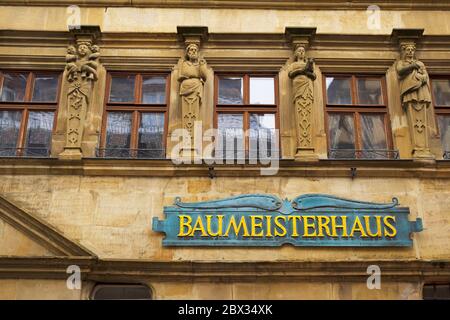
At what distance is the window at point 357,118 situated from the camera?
10086mm

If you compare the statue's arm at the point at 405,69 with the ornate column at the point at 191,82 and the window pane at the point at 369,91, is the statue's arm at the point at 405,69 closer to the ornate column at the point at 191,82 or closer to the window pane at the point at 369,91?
the window pane at the point at 369,91

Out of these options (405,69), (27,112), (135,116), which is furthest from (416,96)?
(27,112)

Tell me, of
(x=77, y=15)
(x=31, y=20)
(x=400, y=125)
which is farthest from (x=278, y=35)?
(x=31, y=20)

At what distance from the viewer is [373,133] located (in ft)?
33.7

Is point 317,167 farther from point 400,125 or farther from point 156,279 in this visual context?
point 156,279

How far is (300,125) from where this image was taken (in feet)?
32.7

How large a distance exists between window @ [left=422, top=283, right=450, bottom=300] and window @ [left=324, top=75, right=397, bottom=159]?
2049 mm

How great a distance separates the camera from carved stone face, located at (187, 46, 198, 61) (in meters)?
10.4

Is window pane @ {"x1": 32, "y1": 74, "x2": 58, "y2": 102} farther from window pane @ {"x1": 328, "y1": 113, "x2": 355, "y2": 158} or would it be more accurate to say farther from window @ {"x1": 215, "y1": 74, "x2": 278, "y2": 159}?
window pane @ {"x1": 328, "y1": 113, "x2": 355, "y2": 158}

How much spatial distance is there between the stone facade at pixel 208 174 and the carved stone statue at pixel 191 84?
0.07m

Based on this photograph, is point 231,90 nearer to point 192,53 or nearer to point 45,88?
point 192,53

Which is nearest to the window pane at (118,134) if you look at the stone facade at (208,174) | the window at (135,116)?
the window at (135,116)

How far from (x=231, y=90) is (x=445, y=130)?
137 inches
